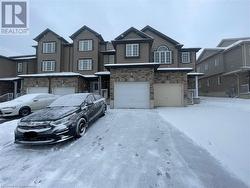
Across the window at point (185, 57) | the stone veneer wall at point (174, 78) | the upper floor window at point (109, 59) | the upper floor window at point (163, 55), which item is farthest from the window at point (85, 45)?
the window at point (185, 57)

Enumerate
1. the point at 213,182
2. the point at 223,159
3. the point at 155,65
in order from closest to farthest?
the point at 213,182
the point at 223,159
the point at 155,65

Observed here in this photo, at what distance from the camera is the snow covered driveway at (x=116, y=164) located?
3797 millimetres

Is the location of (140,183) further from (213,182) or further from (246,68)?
(246,68)

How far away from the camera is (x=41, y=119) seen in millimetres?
5996

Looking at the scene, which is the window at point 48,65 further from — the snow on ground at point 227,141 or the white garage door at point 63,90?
the snow on ground at point 227,141

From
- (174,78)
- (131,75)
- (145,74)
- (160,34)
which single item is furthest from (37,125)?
(160,34)

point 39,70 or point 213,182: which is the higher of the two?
point 39,70

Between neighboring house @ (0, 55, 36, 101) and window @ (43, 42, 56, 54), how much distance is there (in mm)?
2572

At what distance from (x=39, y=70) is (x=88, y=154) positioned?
23035 mm

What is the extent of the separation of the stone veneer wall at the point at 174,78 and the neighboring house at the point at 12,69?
18386 millimetres

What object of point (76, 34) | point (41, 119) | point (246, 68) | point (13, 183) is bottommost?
point (13, 183)

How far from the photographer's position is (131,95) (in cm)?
1543

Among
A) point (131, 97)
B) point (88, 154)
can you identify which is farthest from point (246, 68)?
point (88, 154)

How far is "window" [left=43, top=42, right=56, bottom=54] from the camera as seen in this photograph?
83.8ft
